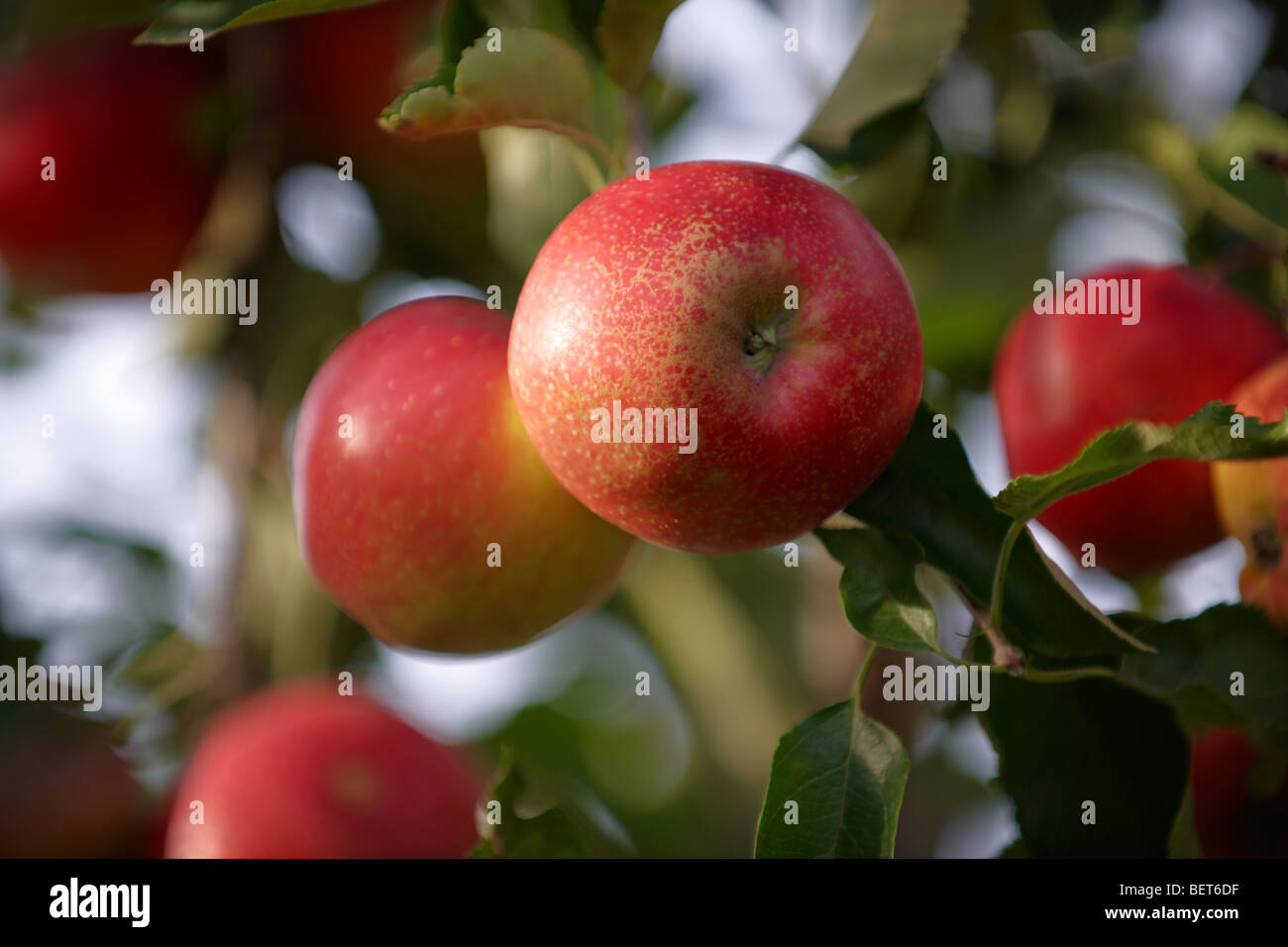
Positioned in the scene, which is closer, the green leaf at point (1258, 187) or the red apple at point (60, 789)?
the green leaf at point (1258, 187)

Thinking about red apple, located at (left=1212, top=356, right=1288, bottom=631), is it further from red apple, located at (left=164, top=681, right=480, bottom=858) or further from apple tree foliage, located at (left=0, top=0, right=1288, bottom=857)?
red apple, located at (left=164, top=681, right=480, bottom=858)

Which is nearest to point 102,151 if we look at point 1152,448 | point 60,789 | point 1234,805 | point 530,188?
point 530,188

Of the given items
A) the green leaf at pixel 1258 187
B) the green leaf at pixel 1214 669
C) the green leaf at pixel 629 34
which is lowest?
the green leaf at pixel 1214 669

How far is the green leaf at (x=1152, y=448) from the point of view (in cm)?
72

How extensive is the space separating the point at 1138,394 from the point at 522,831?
670 millimetres

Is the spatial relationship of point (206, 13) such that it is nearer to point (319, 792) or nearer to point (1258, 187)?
point (319, 792)

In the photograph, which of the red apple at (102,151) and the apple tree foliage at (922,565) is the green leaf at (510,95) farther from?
the red apple at (102,151)

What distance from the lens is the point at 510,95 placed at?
0.82 metres

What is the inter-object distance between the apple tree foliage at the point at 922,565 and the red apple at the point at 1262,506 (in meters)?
0.05

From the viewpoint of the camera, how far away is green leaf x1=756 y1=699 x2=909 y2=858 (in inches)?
31.0

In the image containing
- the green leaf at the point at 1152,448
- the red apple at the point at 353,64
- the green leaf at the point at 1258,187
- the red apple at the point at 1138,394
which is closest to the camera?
the green leaf at the point at 1152,448

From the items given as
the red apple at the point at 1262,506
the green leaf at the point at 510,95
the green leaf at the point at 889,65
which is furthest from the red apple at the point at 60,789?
the red apple at the point at 1262,506

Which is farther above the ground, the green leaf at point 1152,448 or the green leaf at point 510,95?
the green leaf at point 510,95
